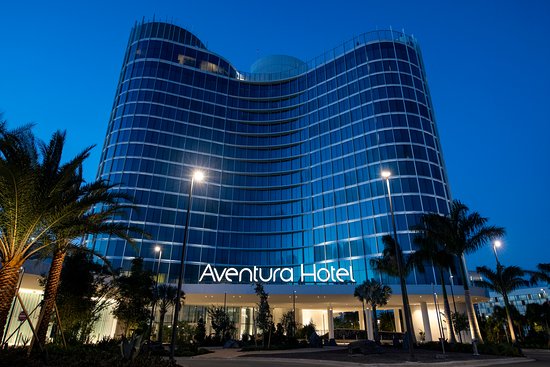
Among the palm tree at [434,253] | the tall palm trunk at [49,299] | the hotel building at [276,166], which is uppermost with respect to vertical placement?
the hotel building at [276,166]

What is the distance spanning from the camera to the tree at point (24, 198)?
42.1ft

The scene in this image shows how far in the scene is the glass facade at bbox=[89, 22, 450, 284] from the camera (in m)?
63.2

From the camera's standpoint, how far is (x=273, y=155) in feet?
272

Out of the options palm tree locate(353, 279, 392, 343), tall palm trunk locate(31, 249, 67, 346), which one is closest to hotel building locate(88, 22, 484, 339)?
palm tree locate(353, 279, 392, 343)

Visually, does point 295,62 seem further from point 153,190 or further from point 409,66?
point 153,190

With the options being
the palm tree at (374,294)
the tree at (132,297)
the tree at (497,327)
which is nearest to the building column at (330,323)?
the palm tree at (374,294)

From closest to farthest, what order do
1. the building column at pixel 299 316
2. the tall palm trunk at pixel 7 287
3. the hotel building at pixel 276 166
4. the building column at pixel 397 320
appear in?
the tall palm trunk at pixel 7 287
the hotel building at pixel 276 166
the building column at pixel 397 320
the building column at pixel 299 316

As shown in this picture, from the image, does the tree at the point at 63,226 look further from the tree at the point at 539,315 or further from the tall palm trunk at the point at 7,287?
the tree at the point at 539,315

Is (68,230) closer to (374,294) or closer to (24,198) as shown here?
(24,198)

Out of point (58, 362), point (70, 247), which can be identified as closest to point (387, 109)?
point (70, 247)

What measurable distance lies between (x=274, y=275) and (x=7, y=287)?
48808mm

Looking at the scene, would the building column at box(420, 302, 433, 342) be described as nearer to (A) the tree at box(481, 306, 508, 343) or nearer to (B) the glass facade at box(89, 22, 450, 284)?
(B) the glass facade at box(89, 22, 450, 284)

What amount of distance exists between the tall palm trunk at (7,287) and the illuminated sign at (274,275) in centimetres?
4441

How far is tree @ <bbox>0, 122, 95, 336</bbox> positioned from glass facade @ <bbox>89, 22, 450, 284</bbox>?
5094 cm
